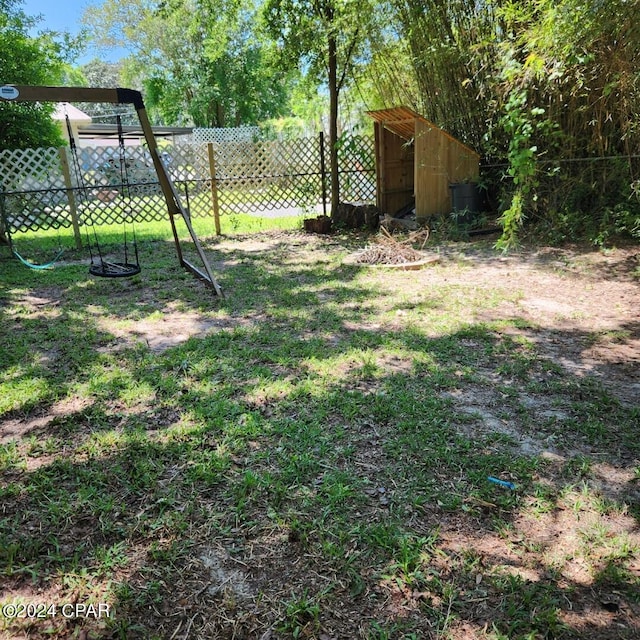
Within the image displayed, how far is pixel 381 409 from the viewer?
7.91 ft

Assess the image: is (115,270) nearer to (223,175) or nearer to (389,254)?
(389,254)

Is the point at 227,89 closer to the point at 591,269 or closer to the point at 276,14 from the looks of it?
the point at 276,14

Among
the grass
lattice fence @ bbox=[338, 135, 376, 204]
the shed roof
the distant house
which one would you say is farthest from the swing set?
the distant house

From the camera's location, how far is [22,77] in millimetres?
7785

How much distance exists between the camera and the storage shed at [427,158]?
6.73m

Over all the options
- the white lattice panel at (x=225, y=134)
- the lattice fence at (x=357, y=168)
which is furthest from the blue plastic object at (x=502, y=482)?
the white lattice panel at (x=225, y=134)

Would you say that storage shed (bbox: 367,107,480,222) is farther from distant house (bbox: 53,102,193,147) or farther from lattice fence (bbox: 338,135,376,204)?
distant house (bbox: 53,102,193,147)

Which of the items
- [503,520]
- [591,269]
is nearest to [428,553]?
[503,520]

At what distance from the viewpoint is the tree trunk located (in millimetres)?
7109

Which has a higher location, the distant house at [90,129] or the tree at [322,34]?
the distant house at [90,129]

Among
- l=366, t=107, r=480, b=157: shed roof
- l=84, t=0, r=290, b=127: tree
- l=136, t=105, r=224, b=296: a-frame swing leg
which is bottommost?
l=136, t=105, r=224, b=296: a-frame swing leg

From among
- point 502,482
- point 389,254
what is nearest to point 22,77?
point 389,254

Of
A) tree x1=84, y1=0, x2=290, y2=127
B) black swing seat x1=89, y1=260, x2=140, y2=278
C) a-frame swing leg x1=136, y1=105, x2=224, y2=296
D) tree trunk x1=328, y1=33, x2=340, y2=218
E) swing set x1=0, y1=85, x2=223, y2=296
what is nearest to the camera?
swing set x1=0, y1=85, x2=223, y2=296

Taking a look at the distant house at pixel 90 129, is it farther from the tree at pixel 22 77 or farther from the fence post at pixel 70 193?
the fence post at pixel 70 193
